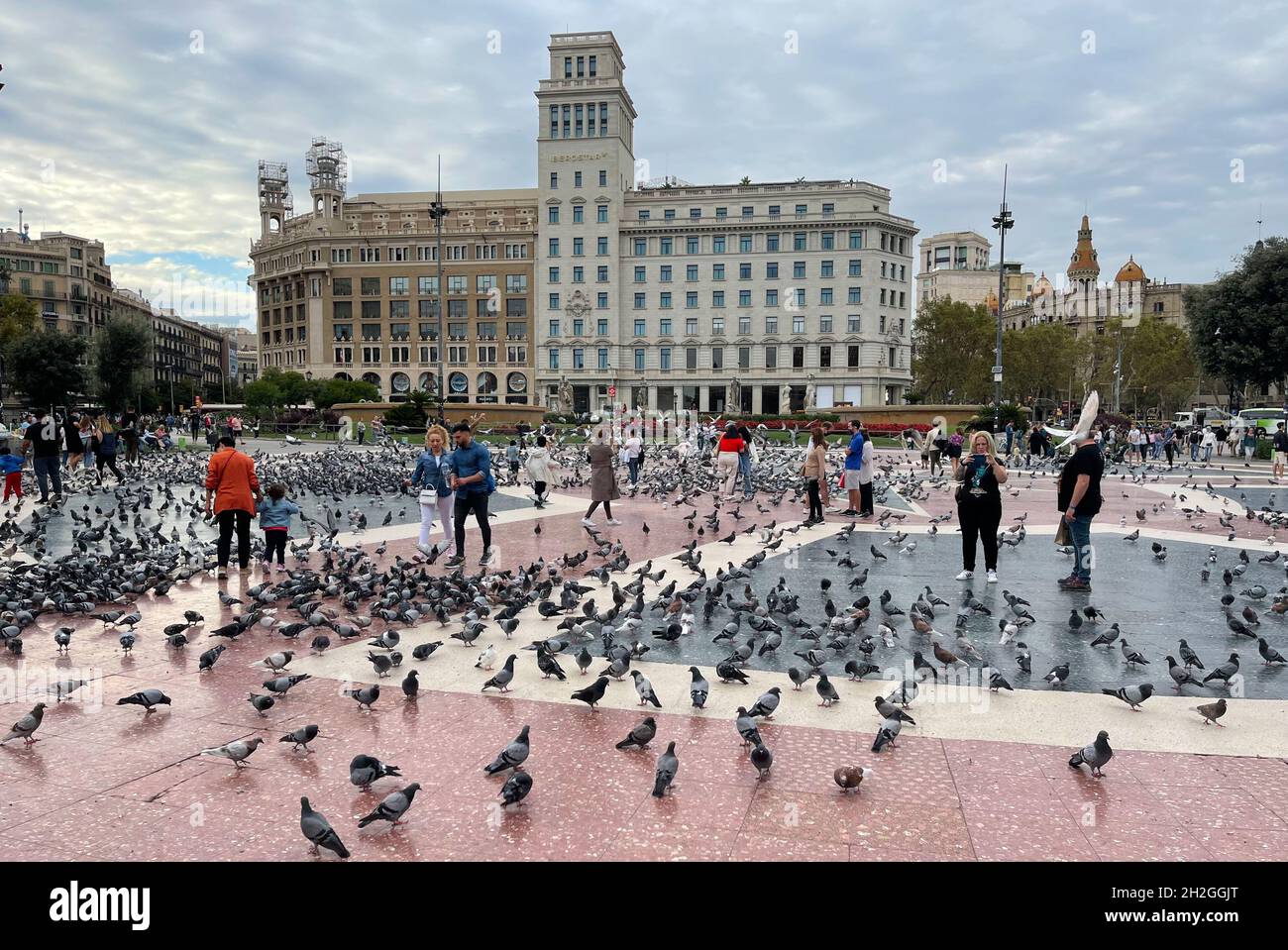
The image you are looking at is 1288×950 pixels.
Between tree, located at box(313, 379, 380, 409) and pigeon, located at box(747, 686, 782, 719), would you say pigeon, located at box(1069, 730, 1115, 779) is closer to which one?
pigeon, located at box(747, 686, 782, 719)

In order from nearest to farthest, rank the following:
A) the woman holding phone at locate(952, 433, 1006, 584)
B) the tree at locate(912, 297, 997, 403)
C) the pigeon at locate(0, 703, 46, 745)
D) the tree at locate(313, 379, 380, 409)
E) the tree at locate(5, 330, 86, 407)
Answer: the pigeon at locate(0, 703, 46, 745)
the woman holding phone at locate(952, 433, 1006, 584)
the tree at locate(5, 330, 86, 407)
the tree at locate(313, 379, 380, 409)
the tree at locate(912, 297, 997, 403)

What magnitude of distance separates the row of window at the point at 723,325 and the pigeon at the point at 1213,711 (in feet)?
247

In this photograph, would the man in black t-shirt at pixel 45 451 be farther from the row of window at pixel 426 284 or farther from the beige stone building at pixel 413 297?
the row of window at pixel 426 284

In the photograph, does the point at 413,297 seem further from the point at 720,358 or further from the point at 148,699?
the point at 148,699

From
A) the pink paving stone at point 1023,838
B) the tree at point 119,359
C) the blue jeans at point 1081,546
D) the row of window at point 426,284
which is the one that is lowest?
the pink paving stone at point 1023,838

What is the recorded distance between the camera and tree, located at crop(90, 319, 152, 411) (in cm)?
5997

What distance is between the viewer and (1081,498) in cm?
916

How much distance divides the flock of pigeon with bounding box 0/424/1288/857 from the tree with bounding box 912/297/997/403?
65.5 meters

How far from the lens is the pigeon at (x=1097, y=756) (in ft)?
14.9

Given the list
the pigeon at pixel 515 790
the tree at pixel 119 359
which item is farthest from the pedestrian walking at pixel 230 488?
the tree at pixel 119 359

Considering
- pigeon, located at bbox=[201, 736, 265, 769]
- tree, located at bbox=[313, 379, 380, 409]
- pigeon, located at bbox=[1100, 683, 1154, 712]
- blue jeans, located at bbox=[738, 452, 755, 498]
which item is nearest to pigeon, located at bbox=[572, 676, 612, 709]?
pigeon, located at bbox=[201, 736, 265, 769]

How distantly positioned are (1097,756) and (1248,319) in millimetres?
47868

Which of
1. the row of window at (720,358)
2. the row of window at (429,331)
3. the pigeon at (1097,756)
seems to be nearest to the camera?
the pigeon at (1097,756)
